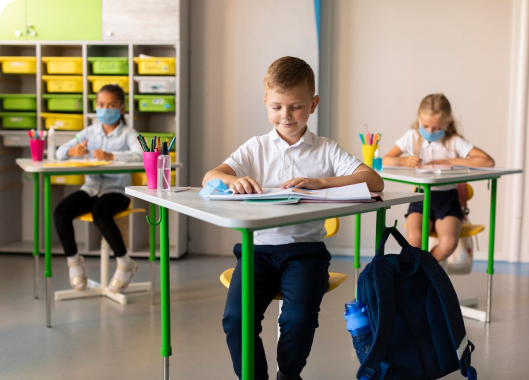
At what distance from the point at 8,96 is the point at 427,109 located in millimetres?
2867

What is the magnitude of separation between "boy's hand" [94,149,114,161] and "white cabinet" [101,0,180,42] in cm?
123

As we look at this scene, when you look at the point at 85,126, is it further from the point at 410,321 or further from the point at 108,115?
the point at 410,321

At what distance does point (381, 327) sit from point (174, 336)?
1.29 meters

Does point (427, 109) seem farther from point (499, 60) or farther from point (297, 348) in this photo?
point (297, 348)

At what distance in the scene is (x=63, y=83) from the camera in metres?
4.29

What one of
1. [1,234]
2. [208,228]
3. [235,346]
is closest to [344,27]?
[208,228]

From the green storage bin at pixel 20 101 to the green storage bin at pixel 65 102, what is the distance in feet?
0.38

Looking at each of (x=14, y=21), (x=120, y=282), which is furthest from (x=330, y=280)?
(x=14, y=21)

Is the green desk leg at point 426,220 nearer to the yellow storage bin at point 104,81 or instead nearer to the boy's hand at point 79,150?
the boy's hand at point 79,150

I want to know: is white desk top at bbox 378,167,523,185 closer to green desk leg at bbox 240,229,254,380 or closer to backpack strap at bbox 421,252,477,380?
backpack strap at bbox 421,252,477,380

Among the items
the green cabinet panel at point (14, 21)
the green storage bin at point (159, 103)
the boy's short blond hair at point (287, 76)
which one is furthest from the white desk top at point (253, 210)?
the green cabinet panel at point (14, 21)

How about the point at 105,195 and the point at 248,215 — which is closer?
the point at 248,215

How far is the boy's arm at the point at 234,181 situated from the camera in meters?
1.75

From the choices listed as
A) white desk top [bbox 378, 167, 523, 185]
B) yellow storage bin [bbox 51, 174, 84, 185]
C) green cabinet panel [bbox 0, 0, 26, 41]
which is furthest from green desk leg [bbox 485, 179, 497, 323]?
green cabinet panel [bbox 0, 0, 26, 41]
